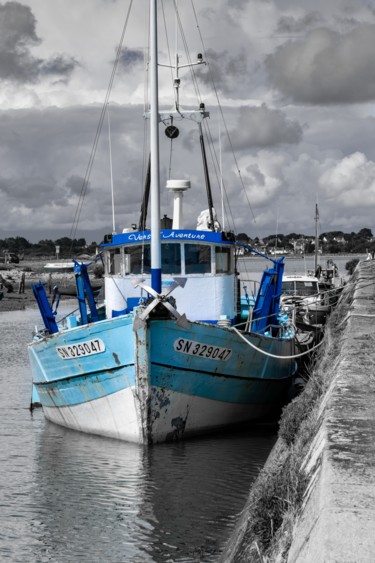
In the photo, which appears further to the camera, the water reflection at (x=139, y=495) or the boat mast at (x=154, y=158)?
the boat mast at (x=154, y=158)

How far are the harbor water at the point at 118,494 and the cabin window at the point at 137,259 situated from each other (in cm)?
370

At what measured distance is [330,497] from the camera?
514 centimetres

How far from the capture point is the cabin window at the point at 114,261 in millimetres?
18141

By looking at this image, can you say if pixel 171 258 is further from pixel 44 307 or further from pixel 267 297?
pixel 44 307

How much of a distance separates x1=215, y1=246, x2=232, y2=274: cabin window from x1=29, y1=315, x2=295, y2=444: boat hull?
1890mm

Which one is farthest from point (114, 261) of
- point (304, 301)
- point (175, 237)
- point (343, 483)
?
point (304, 301)

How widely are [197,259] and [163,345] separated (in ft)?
11.9

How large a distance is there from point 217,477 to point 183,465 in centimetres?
83

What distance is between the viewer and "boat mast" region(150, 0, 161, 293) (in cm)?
1509

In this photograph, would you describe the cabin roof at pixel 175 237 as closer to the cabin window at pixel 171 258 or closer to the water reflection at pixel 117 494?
the cabin window at pixel 171 258

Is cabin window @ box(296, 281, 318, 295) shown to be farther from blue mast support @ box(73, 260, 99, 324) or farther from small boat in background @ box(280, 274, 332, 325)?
blue mast support @ box(73, 260, 99, 324)

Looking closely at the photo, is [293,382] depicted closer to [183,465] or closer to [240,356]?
[240,356]

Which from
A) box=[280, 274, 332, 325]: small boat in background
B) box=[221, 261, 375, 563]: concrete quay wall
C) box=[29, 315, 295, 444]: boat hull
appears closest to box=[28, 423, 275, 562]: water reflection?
box=[29, 315, 295, 444]: boat hull

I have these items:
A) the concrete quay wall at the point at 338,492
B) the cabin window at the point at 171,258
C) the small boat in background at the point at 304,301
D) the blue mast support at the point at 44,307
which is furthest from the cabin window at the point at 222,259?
the concrete quay wall at the point at 338,492
